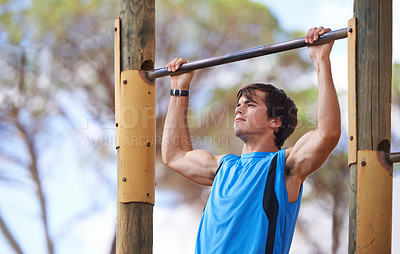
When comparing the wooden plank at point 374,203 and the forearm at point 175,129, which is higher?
the forearm at point 175,129

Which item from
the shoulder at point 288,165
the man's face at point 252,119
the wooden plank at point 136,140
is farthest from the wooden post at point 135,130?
the shoulder at point 288,165

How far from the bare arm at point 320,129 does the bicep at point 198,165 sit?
430 mm

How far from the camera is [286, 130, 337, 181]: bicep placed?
2.19m

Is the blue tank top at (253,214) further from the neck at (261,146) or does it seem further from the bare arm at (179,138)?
the bare arm at (179,138)

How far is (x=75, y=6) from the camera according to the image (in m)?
7.52

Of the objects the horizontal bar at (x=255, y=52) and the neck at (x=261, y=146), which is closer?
the horizontal bar at (x=255, y=52)

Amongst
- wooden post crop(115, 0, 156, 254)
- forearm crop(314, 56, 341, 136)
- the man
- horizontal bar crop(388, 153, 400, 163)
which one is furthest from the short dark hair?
wooden post crop(115, 0, 156, 254)

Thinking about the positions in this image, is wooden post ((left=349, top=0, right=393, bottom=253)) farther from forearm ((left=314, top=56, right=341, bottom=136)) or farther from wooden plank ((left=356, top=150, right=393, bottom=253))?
forearm ((left=314, top=56, right=341, bottom=136))

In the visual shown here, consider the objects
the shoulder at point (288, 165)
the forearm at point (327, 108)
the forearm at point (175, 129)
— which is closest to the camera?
the forearm at point (327, 108)

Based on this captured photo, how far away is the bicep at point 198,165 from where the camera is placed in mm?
2621

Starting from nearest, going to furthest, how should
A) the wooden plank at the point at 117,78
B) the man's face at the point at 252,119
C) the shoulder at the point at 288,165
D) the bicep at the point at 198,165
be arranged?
the shoulder at the point at 288,165, the man's face at the point at 252,119, the bicep at the point at 198,165, the wooden plank at the point at 117,78

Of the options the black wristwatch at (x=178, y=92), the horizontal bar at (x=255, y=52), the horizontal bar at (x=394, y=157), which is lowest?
the horizontal bar at (x=394, y=157)

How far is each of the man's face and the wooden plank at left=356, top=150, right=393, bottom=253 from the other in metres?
0.45

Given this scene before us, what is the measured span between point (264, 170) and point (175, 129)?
57 cm
